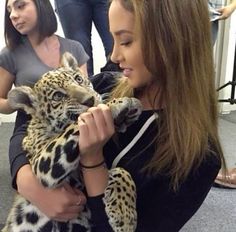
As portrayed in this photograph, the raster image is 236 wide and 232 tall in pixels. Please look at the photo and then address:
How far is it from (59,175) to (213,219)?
60.9 inches

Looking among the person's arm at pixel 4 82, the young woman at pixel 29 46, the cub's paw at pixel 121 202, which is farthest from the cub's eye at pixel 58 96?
the person's arm at pixel 4 82

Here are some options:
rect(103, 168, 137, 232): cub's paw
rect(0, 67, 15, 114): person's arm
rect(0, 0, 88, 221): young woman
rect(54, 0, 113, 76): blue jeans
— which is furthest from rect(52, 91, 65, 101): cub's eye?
rect(54, 0, 113, 76): blue jeans

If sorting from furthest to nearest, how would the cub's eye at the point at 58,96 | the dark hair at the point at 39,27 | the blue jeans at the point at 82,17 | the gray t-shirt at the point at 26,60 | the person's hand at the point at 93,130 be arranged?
the blue jeans at the point at 82,17
the dark hair at the point at 39,27
the gray t-shirt at the point at 26,60
the cub's eye at the point at 58,96
the person's hand at the point at 93,130

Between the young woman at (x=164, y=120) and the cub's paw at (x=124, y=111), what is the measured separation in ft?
0.11

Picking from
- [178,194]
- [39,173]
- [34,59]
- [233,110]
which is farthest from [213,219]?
[233,110]

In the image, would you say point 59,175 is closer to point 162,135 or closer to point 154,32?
point 162,135

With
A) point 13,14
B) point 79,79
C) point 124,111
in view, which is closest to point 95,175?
point 124,111

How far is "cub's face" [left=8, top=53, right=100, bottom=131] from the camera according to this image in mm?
958

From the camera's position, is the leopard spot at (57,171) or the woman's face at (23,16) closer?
the leopard spot at (57,171)

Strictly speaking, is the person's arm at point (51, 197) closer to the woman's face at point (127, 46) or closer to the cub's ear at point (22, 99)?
the cub's ear at point (22, 99)

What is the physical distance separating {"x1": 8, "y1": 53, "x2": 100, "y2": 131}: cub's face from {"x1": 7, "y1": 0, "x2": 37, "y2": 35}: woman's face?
3.40 feet

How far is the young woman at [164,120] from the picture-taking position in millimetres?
910

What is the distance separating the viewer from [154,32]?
36.0 inches

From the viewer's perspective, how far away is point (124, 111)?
945 millimetres
